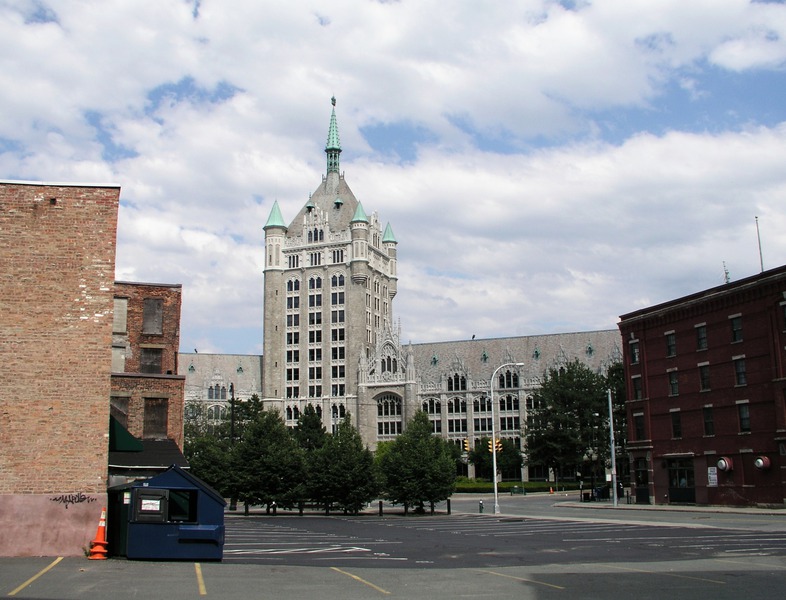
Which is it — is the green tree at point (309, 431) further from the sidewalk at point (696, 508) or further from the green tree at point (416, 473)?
the sidewalk at point (696, 508)

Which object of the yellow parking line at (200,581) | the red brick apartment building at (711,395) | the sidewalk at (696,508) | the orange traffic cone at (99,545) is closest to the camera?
the yellow parking line at (200,581)

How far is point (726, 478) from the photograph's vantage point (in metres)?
50.7

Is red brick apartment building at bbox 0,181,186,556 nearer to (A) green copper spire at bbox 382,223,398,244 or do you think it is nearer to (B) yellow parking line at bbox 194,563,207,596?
(B) yellow parking line at bbox 194,563,207,596

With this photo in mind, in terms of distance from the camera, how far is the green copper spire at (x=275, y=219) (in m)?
137

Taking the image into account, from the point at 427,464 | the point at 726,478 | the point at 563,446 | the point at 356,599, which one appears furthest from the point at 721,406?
the point at 356,599

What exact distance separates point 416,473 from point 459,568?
33.4 m

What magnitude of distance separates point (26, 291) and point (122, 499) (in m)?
6.84

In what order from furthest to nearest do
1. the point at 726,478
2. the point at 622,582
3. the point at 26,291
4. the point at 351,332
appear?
the point at 351,332 → the point at 726,478 → the point at 26,291 → the point at 622,582

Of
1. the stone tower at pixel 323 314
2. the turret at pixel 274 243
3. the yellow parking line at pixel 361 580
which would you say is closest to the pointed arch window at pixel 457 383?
the stone tower at pixel 323 314

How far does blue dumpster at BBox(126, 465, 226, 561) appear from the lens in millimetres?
21953

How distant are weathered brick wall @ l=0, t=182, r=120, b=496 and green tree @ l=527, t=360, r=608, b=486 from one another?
67.8m

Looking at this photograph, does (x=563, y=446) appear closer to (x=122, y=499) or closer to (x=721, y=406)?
(x=721, y=406)

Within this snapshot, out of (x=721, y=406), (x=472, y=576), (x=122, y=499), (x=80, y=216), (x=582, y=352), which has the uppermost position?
(x=582, y=352)

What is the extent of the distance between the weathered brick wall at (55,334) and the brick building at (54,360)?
0.03m
